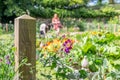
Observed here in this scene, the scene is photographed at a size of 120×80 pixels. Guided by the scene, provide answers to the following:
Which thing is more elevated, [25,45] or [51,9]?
[25,45]

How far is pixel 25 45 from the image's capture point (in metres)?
3.25

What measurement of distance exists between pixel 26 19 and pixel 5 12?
26.7 meters

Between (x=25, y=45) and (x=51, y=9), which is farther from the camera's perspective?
(x=51, y=9)

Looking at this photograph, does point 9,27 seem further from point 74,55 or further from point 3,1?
point 74,55

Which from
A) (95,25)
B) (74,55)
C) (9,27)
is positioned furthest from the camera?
(95,25)

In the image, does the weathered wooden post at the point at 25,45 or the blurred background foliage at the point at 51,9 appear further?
the blurred background foliage at the point at 51,9

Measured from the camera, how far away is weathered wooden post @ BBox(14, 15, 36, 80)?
3223 millimetres

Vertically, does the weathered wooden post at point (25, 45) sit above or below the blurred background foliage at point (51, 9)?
above

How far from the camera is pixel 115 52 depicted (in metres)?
5.86

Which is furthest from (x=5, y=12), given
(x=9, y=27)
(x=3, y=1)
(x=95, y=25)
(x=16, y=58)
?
(x=16, y=58)

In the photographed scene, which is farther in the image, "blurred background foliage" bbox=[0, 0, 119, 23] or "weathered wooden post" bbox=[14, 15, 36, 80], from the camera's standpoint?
"blurred background foliage" bbox=[0, 0, 119, 23]

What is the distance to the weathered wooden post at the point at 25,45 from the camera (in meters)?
3.22

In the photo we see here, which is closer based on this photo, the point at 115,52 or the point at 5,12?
the point at 115,52

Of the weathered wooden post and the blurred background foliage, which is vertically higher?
the weathered wooden post
